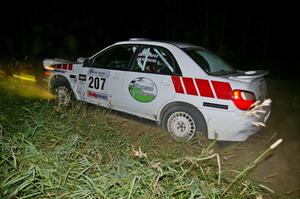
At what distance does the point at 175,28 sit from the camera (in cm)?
1638

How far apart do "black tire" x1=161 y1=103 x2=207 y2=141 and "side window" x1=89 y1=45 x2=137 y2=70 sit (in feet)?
3.78

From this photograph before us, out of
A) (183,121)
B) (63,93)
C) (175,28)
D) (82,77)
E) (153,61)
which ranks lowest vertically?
(183,121)

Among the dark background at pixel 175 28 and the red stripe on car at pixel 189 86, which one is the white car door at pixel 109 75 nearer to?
the red stripe on car at pixel 189 86

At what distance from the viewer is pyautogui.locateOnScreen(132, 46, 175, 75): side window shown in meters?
5.24

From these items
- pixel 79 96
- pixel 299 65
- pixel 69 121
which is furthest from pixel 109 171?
pixel 299 65

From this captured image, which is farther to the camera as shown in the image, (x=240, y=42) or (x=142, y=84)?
(x=240, y=42)

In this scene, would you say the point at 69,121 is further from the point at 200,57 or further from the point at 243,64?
the point at 243,64

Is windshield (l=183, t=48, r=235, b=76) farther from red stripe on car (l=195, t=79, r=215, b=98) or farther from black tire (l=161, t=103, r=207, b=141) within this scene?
black tire (l=161, t=103, r=207, b=141)

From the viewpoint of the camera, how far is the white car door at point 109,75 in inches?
224

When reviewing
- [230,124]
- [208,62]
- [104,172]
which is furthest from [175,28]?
[104,172]

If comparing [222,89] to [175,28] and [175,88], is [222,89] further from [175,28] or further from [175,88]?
[175,28]

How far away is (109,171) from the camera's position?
2857 millimetres

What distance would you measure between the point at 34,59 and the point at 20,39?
111 inches

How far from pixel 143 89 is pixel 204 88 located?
3.43 feet
